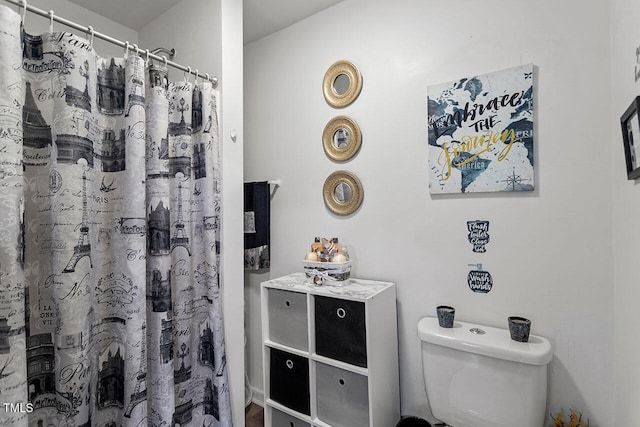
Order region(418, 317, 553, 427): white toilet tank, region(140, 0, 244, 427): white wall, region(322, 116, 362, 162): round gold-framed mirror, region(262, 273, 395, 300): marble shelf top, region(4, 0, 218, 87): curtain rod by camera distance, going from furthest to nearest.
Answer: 1. region(322, 116, 362, 162): round gold-framed mirror
2. region(140, 0, 244, 427): white wall
3. region(262, 273, 395, 300): marble shelf top
4. region(418, 317, 553, 427): white toilet tank
5. region(4, 0, 218, 87): curtain rod

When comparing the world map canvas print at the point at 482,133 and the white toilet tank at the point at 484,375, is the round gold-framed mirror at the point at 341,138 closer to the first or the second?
the world map canvas print at the point at 482,133

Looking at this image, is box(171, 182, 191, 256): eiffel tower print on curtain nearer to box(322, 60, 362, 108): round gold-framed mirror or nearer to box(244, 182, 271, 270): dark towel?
box(244, 182, 271, 270): dark towel

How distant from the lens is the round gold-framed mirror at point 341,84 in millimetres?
1708

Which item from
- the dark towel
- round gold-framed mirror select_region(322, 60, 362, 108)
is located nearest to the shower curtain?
the dark towel

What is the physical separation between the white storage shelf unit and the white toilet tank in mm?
208

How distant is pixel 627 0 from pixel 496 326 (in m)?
1.21

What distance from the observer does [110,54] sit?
191cm

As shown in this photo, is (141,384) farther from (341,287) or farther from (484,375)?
(484,375)

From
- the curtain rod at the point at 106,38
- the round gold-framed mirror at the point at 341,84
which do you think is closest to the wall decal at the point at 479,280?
the round gold-framed mirror at the point at 341,84

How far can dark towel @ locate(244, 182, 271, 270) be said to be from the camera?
202cm

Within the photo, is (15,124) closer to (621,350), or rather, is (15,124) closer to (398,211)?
(398,211)

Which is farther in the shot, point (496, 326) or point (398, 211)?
point (398, 211)

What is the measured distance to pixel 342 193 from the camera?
5.78 feet

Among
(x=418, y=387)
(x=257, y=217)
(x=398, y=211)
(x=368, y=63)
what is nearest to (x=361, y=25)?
(x=368, y=63)
